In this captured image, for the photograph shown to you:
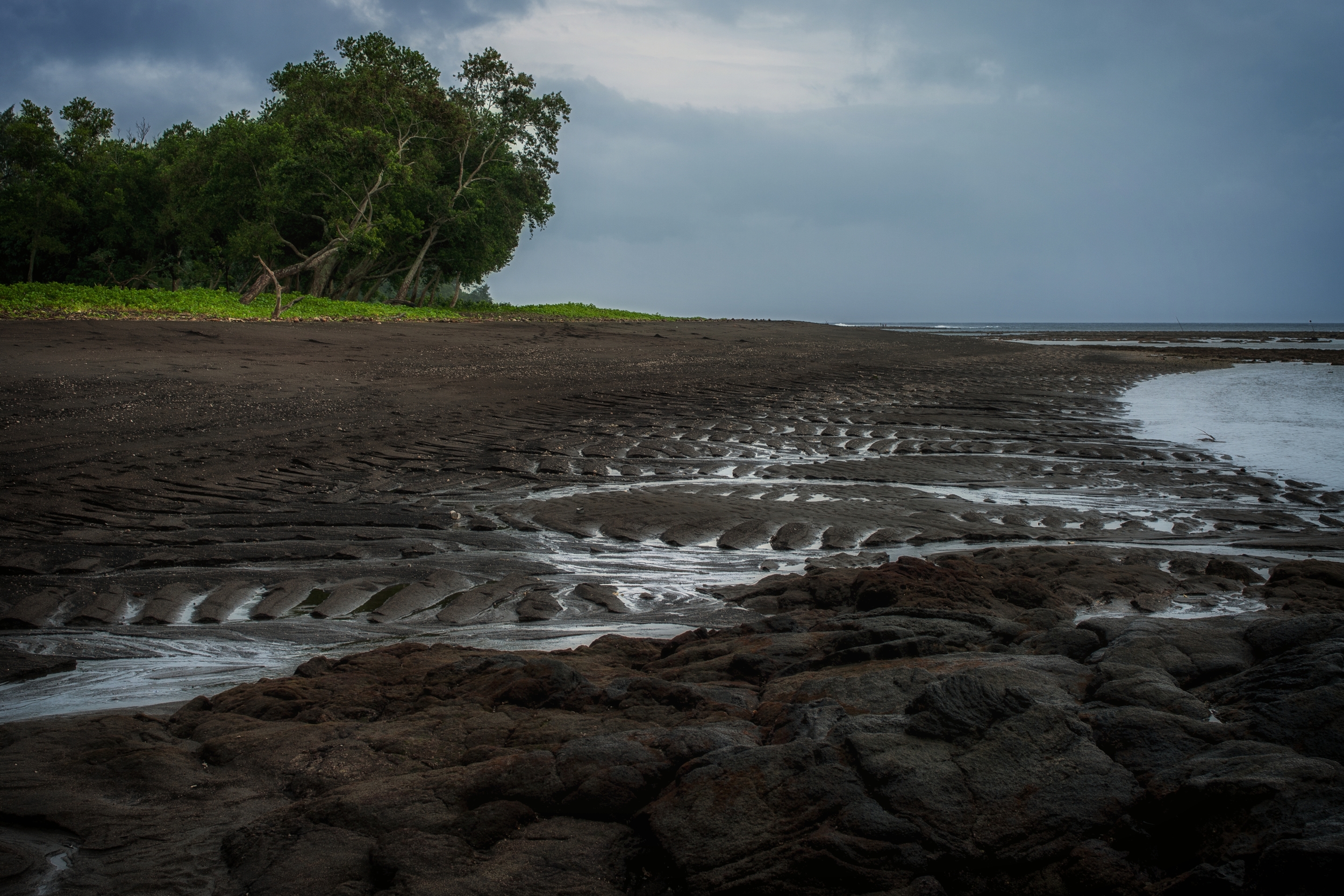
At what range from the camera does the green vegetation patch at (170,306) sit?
648 inches

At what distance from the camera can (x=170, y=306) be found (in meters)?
19.3

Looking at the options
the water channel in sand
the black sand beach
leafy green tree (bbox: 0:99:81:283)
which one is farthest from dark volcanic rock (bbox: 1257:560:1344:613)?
leafy green tree (bbox: 0:99:81:283)

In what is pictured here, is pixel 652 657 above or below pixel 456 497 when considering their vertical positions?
below

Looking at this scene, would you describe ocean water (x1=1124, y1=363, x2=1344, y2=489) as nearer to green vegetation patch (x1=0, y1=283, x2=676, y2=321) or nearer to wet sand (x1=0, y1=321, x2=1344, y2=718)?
wet sand (x1=0, y1=321, x2=1344, y2=718)

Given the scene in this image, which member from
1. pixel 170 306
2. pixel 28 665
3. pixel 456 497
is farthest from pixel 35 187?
pixel 28 665

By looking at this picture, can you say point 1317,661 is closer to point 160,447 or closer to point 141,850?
point 141,850

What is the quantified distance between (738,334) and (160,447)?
23831 mm

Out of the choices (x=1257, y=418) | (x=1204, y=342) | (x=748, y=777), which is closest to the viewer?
(x=748, y=777)

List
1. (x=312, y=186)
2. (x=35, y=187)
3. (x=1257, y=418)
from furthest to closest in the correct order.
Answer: (x=35, y=187) → (x=312, y=186) → (x=1257, y=418)

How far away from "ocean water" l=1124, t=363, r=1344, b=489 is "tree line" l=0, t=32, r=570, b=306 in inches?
1001

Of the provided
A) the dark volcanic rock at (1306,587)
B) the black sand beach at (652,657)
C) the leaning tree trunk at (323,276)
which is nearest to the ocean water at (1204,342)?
the leaning tree trunk at (323,276)

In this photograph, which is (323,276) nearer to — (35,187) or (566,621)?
→ (35,187)

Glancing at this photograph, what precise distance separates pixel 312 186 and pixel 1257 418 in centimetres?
2953

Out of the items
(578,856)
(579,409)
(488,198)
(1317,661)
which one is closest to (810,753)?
(578,856)
